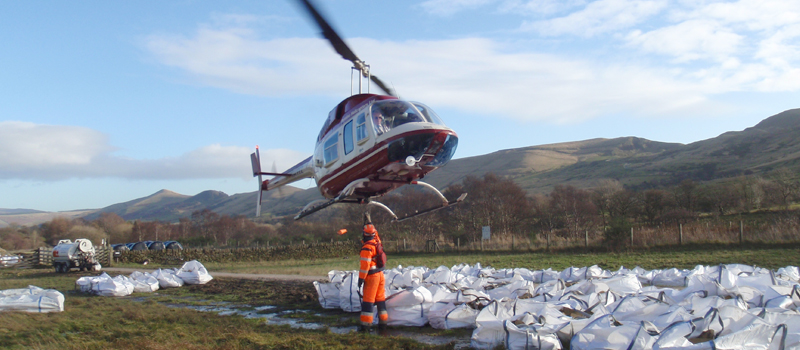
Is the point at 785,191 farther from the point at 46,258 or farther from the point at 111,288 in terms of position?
the point at 46,258

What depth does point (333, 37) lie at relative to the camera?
1041 cm

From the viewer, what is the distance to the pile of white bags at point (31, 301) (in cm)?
→ 1075

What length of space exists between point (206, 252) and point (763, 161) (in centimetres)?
9264

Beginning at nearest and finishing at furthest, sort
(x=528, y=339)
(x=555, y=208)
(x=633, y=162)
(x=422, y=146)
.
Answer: (x=528, y=339)
(x=422, y=146)
(x=555, y=208)
(x=633, y=162)

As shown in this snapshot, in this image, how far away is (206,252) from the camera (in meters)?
41.3

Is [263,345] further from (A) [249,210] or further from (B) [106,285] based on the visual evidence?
(A) [249,210]

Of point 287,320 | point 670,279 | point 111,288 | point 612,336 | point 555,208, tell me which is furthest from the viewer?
point 555,208

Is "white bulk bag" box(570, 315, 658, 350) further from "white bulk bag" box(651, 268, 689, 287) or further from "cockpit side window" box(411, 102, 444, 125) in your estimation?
"white bulk bag" box(651, 268, 689, 287)

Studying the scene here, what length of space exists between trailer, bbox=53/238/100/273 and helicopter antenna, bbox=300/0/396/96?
24.7 m

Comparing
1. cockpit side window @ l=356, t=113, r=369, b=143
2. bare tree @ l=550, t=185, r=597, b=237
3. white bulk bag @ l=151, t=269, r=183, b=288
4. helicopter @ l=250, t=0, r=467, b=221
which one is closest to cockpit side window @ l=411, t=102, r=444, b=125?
helicopter @ l=250, t=0, r=467, b=221

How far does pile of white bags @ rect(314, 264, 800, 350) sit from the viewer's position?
5.79 metres

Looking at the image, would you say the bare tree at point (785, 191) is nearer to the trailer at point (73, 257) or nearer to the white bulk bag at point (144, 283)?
the white bulk bag at point (144, 283)

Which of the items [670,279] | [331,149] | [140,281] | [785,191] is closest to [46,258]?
[140,281]

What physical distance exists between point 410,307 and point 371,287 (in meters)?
0.88
